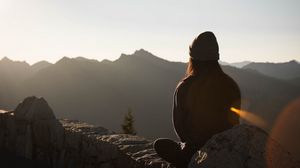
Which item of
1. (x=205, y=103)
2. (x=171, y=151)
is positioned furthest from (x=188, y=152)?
(x=205, y=103)

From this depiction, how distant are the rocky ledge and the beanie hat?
131 cm

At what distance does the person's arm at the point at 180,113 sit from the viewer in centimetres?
509

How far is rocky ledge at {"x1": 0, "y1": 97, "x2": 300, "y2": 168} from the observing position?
151 inches

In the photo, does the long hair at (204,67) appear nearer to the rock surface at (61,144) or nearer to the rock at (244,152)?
the rock at (244,152)

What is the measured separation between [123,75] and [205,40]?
18443cm

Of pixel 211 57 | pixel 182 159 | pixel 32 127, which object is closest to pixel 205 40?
pixel 211 57

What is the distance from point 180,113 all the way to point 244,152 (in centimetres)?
142

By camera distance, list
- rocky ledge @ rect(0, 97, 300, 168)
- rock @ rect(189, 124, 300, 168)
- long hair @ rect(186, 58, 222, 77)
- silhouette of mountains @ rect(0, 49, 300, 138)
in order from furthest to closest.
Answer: silhouette of mountains @ rect(0, 49, 300, 138) → long hair @ rect(186, 58, 222, 77) → rocky ledge @ rect(0, 97, 300, 168) → rock @ rect(189, 124, 300, 168)

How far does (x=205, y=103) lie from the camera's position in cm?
499

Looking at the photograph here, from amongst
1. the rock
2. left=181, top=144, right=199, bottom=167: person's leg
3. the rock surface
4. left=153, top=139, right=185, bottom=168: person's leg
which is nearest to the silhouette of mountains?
the rock surface

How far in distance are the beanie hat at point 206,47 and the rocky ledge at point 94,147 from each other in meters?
1.31

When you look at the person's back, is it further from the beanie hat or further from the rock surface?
the rock surface

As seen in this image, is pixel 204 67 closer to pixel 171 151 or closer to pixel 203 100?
pixel 203 100

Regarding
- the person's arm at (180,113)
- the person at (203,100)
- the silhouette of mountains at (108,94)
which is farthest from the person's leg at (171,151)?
the silhouette of mountains at (108,94)
